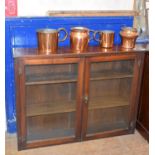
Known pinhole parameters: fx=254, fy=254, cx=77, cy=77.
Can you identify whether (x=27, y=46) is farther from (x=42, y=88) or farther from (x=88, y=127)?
(x=88, y=127)

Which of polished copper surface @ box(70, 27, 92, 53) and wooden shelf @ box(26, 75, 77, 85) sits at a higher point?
polished copper surface @ box(70, 27, 92, 53)

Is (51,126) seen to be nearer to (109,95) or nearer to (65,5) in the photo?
(109,95)

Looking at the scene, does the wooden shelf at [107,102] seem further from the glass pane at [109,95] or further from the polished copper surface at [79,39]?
the polished copper surface at [79,39]

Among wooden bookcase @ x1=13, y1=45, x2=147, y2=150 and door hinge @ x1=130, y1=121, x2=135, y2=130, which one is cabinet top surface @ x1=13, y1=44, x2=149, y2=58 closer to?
wooden bookcase @ x1=13, y1=45, x2=147, y2=150

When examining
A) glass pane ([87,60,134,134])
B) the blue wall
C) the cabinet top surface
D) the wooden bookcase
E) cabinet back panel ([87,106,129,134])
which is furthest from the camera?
cabinet back panel ([87,106,129,134])

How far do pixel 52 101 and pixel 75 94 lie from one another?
0.72ft

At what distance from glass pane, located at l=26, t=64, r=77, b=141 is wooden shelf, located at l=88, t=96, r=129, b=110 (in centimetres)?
19

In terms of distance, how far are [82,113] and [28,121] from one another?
459 millimetres

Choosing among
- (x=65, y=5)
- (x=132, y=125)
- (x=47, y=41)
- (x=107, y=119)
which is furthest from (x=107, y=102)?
(x=65, y=5)

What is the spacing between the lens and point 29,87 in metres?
2.05

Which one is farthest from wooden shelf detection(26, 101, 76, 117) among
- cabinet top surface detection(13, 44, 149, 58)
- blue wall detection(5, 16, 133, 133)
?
cabinet top surface detection(13, 44, 149, 58)

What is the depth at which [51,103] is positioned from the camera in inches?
85.8

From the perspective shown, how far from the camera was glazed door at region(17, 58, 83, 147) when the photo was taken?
2.01 meters
